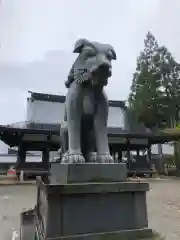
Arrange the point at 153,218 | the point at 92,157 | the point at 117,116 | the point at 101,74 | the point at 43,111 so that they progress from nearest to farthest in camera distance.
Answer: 1. the point at 101,74
2. the point at 92,157
3. the point at 153,218
4. the point at 43,111
5. the point at 117,116

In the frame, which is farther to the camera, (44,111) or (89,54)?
(44,111)

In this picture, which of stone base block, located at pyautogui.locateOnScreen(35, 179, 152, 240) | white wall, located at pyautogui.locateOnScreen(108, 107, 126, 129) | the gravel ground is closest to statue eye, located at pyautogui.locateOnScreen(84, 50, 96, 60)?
stone base block, located at pyautogui.locateOnScreen(35, 179, 152, 240)

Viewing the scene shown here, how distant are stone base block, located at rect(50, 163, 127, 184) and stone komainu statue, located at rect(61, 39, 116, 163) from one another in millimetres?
79

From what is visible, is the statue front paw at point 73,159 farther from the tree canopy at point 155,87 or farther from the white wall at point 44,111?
the white wall at point 44,111

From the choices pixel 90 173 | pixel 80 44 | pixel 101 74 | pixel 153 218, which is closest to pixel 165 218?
pixel 153 218

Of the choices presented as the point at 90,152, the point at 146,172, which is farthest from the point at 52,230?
the point at 146,172

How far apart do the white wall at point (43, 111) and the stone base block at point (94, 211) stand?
76.4 feet

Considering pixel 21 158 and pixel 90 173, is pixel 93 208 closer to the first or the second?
pixel 90 173

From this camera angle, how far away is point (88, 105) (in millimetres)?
2873

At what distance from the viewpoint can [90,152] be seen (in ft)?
9.55

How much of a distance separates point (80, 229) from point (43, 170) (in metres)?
12.1

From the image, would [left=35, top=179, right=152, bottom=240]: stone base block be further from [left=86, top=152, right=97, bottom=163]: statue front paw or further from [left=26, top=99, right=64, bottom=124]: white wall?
[left=26, top=99, right=64, bottom=124]: white wall

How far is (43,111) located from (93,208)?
24.1 m

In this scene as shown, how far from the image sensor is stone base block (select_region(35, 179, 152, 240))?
229 centimetres
